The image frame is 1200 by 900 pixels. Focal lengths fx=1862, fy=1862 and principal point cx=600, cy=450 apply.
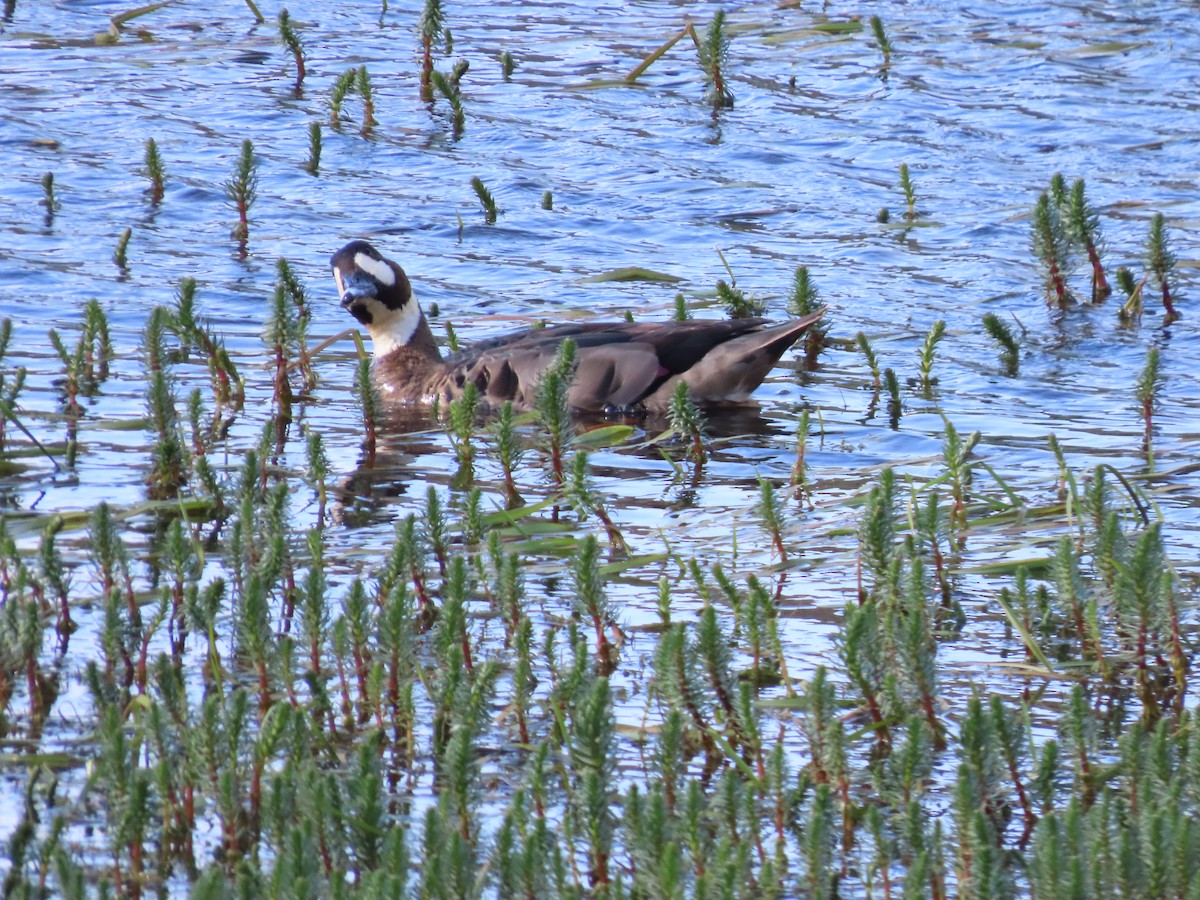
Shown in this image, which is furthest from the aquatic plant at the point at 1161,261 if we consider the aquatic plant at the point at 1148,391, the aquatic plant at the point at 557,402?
the aquatic plant at the point at 557,402

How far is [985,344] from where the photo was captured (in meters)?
9.67

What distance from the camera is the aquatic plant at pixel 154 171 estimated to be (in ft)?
38.8

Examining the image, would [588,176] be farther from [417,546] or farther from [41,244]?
[417,546]

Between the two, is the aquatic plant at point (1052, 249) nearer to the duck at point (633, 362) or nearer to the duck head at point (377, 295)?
the duck at point (633, 362)

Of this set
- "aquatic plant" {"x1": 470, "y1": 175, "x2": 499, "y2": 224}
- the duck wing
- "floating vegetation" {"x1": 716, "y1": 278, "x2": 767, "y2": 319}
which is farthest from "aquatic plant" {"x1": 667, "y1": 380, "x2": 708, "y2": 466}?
"aquatic plant" {"x1": 470, "y1": 175, "x2": 499, "y2": 224}

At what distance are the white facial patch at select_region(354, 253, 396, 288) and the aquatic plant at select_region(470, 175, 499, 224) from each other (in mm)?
1595

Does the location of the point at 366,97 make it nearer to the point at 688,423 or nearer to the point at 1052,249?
the point at 1052,249

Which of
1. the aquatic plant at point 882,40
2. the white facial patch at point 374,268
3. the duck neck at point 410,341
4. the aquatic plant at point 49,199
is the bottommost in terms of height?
the duck neck at point 410,341

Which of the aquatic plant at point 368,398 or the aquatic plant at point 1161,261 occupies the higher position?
the aquatic plant at point 1161,261

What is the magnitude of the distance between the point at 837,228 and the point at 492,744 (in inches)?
304

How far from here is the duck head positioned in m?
9.94

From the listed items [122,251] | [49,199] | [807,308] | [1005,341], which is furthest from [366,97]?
[1005,341]

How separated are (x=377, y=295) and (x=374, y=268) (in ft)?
0.48

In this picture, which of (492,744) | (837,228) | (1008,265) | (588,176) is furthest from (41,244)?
(492,744)
